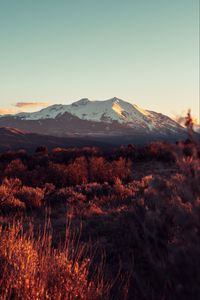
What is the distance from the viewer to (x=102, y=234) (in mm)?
7895

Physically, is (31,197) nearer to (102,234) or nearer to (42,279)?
(102,234)

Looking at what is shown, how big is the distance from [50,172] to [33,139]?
237 feet

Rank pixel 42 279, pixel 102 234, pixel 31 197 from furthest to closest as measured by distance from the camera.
A: pixel 31 197, pixel 102 234, pixel 42 279

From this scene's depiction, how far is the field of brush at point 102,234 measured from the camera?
9.84ft

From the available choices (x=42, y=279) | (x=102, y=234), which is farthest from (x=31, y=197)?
(x=42, y=279)

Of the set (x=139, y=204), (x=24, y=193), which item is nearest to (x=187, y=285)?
(x=139, y=204)

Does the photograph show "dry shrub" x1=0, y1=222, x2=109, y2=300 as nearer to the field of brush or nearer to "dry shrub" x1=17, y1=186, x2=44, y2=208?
the field of brush

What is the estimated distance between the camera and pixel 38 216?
9.87 m

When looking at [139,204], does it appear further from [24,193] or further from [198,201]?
[198,201]

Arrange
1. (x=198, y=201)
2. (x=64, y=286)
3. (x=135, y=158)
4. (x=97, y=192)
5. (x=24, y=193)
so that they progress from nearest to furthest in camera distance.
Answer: (x=198, y=201) < (x=64, y=286) < (x=24, y=193) < (x=97, y=192) < (x=135, y=158)

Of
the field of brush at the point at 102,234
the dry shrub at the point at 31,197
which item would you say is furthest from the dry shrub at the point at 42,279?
the dry shrub at the point at 31,197

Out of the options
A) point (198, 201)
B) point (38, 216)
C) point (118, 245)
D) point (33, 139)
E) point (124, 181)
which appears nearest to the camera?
point (198, 201)

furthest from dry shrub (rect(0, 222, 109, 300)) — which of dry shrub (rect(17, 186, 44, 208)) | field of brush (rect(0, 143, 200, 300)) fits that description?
dry shrub (rect(17, 186, 44, 208))

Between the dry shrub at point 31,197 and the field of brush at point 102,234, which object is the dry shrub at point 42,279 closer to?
the field of brush at point 102,234
